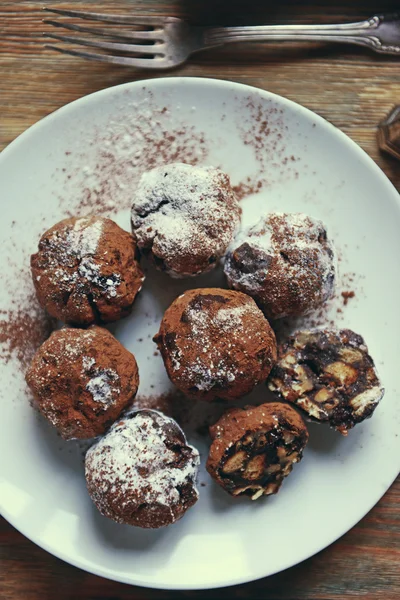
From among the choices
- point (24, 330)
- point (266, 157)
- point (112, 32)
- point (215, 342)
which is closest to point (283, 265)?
point (215, 342)

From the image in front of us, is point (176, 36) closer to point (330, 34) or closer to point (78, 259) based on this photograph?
point (330, 34)

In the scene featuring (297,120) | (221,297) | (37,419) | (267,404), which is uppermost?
(297,120)

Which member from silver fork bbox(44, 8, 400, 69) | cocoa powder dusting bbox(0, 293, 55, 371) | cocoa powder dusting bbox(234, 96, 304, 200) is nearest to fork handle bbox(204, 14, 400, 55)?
silver fork bbox(44, 8, 400, 69)

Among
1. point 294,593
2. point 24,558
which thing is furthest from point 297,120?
point 24,558

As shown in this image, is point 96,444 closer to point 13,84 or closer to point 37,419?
point 37,419

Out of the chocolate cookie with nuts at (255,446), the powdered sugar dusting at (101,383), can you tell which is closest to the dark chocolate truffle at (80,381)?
the powdered sugar dusting at (101,383)

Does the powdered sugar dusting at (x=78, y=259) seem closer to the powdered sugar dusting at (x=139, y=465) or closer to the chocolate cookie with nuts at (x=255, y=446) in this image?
the powdered sugar dusting at (x=139, y=465)
